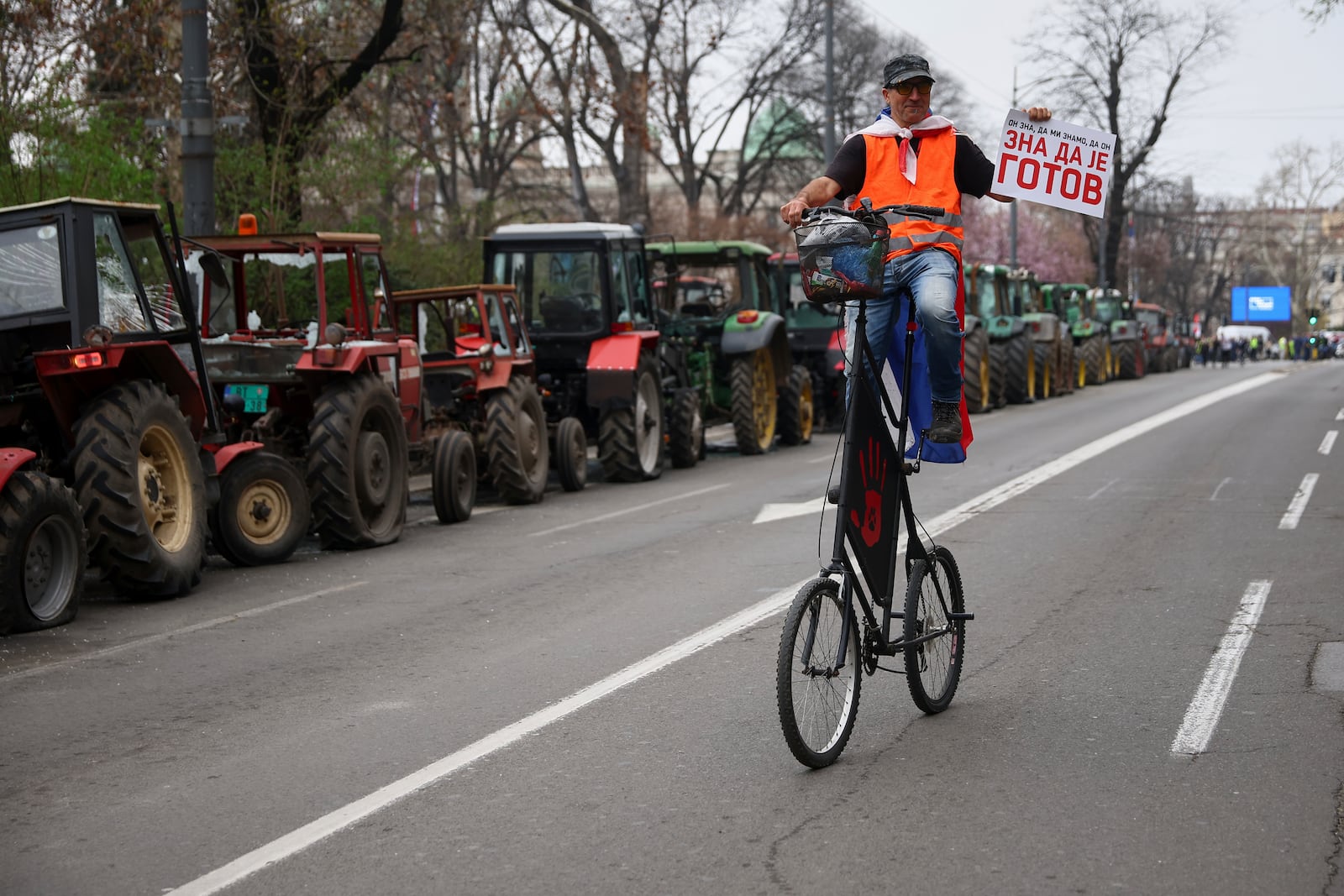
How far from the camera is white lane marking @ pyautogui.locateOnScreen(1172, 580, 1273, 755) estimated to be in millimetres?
6078

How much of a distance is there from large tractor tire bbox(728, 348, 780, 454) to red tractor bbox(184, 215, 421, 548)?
282 inches

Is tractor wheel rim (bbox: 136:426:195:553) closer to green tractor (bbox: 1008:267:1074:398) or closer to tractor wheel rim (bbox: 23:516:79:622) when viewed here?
tractor wheel rim (bbox: 23:516:79:622)

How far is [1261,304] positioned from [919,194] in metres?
112

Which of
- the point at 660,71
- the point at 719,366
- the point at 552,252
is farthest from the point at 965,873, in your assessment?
the point at 660,71

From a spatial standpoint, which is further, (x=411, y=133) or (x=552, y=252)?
(x=411, y=133)

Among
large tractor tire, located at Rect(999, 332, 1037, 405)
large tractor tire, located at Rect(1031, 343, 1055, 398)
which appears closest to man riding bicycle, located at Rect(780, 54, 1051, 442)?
large tractor tire, located at Rect(999, 332, 1037, 405)

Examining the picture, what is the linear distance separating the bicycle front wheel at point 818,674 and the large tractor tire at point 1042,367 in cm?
3088

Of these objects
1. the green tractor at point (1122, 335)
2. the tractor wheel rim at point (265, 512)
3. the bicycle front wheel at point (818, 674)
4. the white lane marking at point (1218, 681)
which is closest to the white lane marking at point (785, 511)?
the tractor wheel rim at point (265, 512)

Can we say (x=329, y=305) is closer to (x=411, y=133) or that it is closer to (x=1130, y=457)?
(x=1130, y=457)

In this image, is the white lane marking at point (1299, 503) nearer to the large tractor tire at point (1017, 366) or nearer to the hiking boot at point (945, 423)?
the hiking boot at point (945, 423)

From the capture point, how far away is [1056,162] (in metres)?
6.68

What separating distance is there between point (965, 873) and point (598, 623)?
13.8 ft

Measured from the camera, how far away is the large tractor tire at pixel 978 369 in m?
30.5

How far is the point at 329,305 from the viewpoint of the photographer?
14.4 metres
